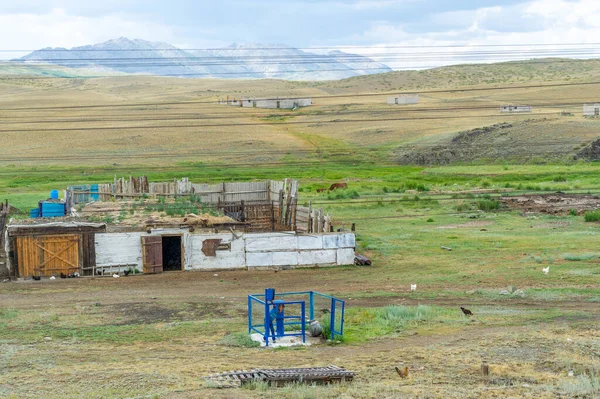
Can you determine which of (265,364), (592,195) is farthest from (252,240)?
(592,195)

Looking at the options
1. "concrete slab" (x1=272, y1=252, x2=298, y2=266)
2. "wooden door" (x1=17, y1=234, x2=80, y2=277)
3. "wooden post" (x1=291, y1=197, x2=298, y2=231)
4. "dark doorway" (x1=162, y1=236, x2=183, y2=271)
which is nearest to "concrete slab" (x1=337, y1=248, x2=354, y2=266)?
"concrete slab" (x1=272, y1=252, x2=298, y2=266)

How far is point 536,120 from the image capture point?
83688 millimetres

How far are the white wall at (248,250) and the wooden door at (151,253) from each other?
0.65ft

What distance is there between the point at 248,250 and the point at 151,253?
138 inches

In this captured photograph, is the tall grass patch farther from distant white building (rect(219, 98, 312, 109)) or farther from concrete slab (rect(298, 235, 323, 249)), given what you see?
distant white building (rect(219, 98, 312, 109))

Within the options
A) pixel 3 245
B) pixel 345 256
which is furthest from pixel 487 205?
pixel 3 245

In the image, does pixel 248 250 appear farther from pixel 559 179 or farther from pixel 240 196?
pixel 559 179

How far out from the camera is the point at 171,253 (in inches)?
1258

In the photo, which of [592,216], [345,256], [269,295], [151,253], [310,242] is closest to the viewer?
[269,295]

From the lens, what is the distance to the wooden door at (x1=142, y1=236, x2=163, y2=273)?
98.4 feet

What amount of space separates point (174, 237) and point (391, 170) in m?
42.9

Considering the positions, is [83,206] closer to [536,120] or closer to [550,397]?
[550,397]

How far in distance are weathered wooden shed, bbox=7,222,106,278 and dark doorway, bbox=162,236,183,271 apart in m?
2.91

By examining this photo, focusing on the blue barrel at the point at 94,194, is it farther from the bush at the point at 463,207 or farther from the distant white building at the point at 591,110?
the distant white building at the point at 591,110
